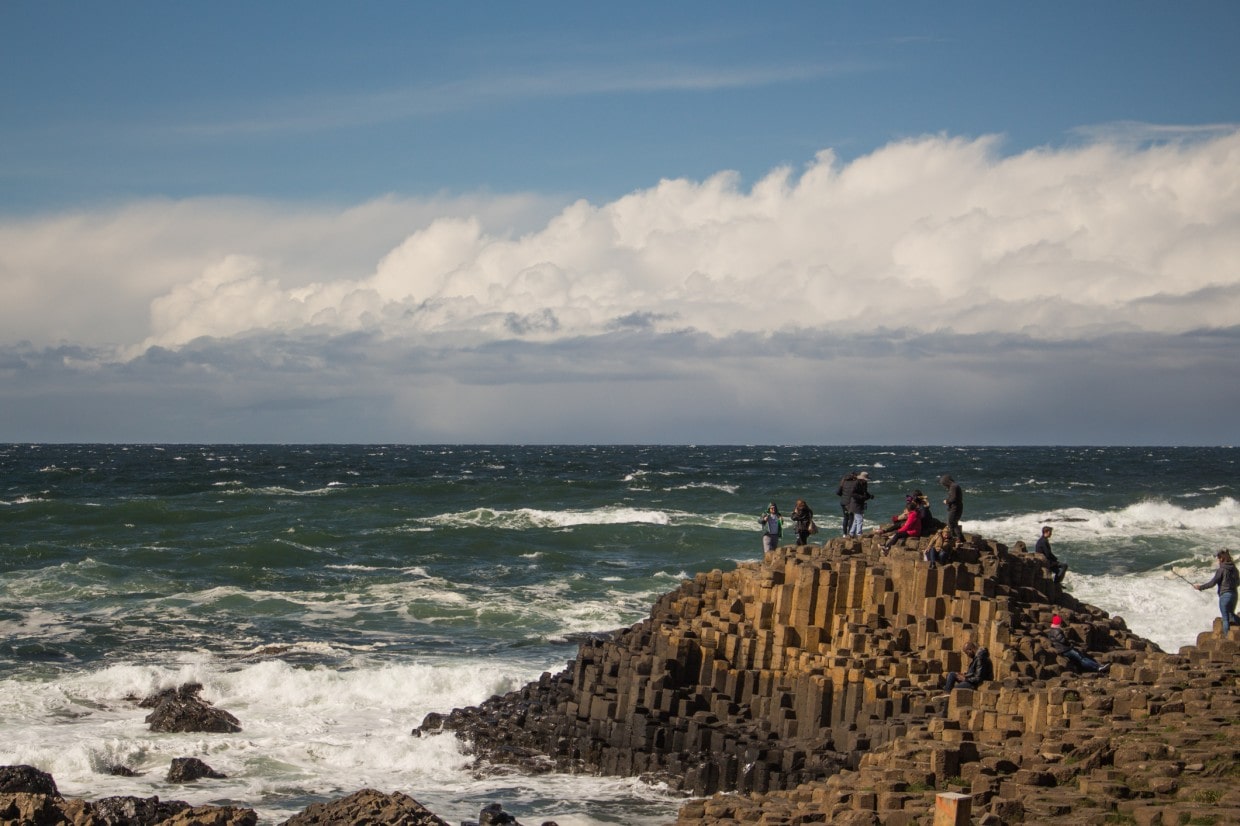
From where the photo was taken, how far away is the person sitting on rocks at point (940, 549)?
19.0m

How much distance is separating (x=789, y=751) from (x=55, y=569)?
91.4 feet

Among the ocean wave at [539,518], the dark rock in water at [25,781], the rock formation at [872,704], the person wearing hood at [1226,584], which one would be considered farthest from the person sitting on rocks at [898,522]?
the ocean wave at [539,518]

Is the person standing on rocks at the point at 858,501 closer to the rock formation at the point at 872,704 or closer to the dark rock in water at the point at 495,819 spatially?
the rock formation at the point at 872,704

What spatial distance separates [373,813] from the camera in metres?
13.7

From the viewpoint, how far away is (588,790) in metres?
17.9

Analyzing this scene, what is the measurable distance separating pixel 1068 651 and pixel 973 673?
1759 millimetres

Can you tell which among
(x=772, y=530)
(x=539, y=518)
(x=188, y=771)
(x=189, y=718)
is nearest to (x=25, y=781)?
(x=188, y=771)

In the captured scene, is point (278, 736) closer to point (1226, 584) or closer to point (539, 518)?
point (1226, 584)

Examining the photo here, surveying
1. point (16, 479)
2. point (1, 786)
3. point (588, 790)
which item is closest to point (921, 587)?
point (588, 790)

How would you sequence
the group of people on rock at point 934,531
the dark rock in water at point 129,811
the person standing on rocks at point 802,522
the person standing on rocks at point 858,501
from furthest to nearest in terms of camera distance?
1. the person standing on rocks at point 858,501
2. the person standing on rocks at point 802,522
3. the group of people on rock at point 934,531
4. the dark rock in water at point 129,811

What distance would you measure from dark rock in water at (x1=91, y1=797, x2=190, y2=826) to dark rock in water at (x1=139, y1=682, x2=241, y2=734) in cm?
600

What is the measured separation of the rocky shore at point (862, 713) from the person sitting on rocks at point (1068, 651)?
0.75 feet

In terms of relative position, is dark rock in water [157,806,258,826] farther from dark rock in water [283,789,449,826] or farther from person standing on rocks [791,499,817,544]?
person standing on rocks [791,499,817,544]

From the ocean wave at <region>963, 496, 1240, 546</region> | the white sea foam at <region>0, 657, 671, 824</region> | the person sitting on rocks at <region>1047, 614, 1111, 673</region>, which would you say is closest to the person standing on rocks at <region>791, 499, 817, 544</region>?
the white sea foam at <region>0, 657, 671, 824</region>
